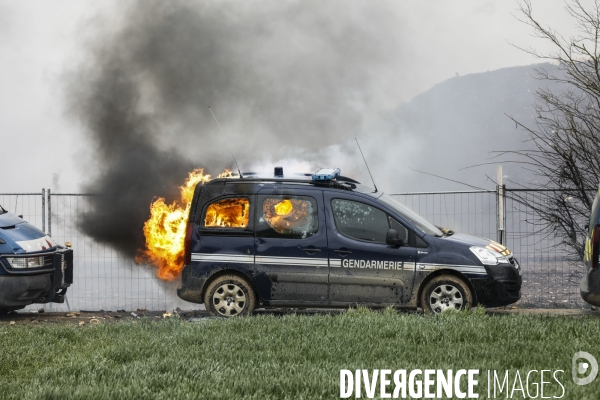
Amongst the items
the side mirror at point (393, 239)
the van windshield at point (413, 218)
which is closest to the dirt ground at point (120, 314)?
the side mirror at point (393, 239)

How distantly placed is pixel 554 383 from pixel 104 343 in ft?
15.1

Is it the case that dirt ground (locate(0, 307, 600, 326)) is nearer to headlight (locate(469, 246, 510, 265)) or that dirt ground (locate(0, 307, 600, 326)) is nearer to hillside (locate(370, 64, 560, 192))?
headlight (locate(469, 246, 510, 265))

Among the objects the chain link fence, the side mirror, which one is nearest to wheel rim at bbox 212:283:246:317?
the side mirror

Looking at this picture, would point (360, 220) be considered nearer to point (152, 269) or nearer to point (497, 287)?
point (497, 287)

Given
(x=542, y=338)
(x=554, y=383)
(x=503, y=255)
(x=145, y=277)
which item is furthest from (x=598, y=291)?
(x=145, y=277)

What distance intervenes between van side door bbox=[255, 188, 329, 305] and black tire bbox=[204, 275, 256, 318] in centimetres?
23

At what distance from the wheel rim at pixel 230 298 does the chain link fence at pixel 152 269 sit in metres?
2.96

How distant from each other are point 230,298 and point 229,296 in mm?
31

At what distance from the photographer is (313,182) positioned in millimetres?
10586

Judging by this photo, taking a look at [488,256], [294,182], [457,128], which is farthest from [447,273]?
[457,128]

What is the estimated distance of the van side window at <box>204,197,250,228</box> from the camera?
10.6 meters

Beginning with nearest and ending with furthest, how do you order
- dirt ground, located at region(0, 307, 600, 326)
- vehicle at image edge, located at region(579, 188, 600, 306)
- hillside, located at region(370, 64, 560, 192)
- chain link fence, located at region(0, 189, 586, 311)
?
vehicle at image edge, located at region(579, 188, 600, 306) < dirt ground, located at region(0, 307, 600, 326) < chain link fence, located at region(0, 189, 586, 311) < hillside, located at region(370, 64, 560, 192)

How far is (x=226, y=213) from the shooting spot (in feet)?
34.8

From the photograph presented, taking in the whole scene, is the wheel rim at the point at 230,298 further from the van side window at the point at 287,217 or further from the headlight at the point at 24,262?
the headlight at the point at 24,262
